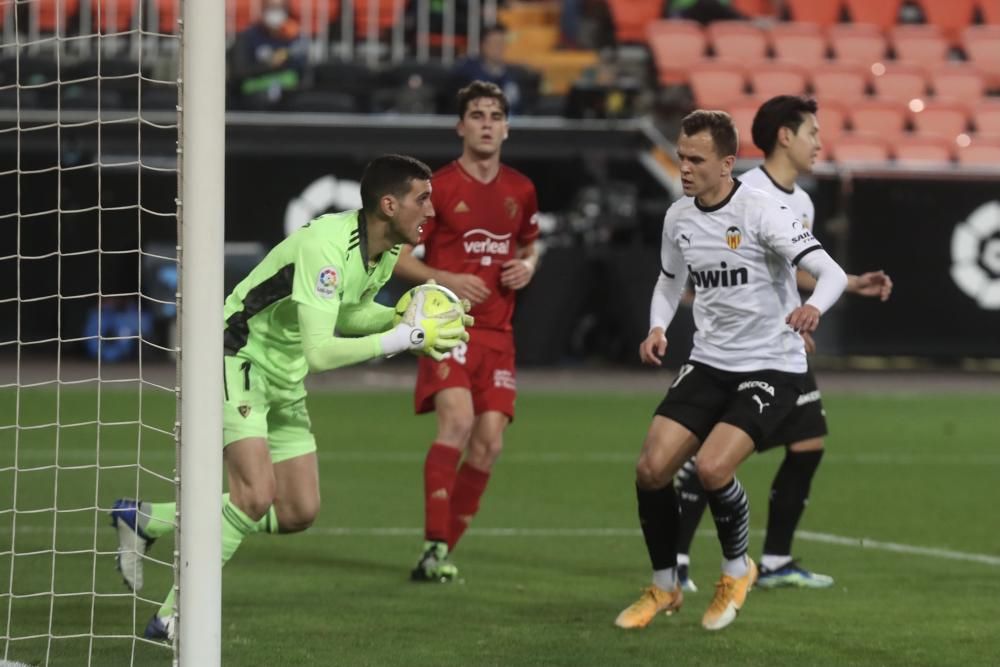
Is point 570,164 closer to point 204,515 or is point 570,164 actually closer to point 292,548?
point 292,548

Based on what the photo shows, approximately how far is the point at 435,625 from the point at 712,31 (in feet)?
50.8

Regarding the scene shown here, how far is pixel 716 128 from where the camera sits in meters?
6.63

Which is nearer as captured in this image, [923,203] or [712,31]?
[923,203]

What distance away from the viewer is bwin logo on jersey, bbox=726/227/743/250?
6723 mm

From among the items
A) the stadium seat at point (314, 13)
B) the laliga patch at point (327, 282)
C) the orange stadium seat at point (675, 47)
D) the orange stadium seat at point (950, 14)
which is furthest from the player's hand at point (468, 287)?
the orange stadium seat at point (950, 14)

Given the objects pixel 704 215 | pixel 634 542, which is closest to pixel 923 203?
pixel 634 542

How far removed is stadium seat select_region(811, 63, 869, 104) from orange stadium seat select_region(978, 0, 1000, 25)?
9.29 ft

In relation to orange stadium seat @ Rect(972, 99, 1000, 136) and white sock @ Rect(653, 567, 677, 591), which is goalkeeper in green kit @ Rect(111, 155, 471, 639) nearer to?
white sock @ Rect(653, 567, 677, 591)

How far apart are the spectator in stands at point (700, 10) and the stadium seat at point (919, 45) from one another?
2189 mm

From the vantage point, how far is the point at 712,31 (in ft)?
69.3

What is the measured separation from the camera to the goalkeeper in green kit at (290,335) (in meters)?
5.91

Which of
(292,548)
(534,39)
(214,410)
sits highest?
(534,39)

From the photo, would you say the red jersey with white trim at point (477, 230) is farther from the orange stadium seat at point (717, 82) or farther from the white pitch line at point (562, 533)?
the orange stadium seat at point (717, 82)

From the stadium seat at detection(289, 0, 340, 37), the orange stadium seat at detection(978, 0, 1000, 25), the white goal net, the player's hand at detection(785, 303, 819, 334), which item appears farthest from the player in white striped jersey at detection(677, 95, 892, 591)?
the orange stadium seat at detection(978, 0, 1000, 25)
